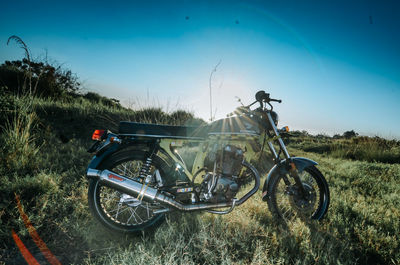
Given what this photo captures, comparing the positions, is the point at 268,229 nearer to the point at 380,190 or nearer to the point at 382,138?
the point at 380,190

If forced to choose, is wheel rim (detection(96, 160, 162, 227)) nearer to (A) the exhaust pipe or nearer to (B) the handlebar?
(A) the exhaust pipe

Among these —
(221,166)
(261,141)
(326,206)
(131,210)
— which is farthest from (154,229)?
(326,206)

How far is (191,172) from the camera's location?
2.84 metres

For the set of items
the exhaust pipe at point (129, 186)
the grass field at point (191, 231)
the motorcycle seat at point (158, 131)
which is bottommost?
the grass field at point (191, 231)

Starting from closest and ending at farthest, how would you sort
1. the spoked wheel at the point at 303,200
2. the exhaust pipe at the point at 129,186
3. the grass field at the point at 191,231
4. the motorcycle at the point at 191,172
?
the grass field at the point at 191,231 < the exhaust pipe at the point at 129,186 < the motorcycle at the point at 191,172 < the spoked wheel at the point at 303,200

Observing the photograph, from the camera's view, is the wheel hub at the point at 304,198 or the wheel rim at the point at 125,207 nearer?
the wheel rim at the point at 125,207

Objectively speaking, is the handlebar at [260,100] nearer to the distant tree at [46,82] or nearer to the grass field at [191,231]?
the grass field at [191,231]

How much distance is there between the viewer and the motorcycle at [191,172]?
2.42 meters

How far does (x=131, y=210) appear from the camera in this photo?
290cm

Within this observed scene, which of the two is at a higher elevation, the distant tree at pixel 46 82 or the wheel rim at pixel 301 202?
the distant tree at pixel 46 82

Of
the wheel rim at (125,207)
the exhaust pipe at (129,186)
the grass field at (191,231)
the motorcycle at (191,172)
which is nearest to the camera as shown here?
the grass field at (191,231)

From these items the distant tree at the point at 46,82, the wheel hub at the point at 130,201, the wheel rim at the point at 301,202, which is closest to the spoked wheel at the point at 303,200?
the wheel rim at the point at 301,202

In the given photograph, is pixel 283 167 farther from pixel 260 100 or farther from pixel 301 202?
pixel 260 100

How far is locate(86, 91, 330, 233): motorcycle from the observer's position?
242 cm
